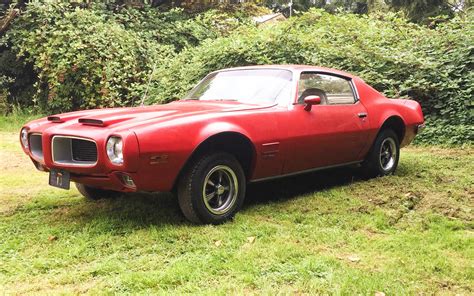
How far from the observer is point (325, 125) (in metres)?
4.99

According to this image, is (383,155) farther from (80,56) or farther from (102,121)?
(80,56)

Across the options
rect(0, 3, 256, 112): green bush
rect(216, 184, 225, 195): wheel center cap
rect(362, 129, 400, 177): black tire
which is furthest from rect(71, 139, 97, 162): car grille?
rect(0, 3, 256, 112): green bush

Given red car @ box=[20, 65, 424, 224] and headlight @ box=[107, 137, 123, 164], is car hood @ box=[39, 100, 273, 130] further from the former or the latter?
headlight @ box=[107, 137, 123, 164]

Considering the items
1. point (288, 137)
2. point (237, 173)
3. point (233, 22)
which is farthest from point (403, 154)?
point (233, 22)

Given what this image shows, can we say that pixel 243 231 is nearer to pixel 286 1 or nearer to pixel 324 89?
pixel 324 89

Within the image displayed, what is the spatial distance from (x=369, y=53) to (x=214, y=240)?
7.33 metres

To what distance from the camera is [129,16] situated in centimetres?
1409

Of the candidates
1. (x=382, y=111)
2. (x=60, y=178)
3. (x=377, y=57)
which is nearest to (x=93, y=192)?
(x=60, y=178)

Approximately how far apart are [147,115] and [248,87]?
1278 millimetres

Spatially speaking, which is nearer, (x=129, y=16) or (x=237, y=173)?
(x=237, y=173)

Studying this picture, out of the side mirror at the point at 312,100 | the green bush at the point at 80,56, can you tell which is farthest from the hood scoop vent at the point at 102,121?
the green bush at the point at 80,56

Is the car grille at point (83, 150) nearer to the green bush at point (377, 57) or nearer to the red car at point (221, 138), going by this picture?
the red car at point (221, 138)

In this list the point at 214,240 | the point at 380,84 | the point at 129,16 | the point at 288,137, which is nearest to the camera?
the point at 214,240

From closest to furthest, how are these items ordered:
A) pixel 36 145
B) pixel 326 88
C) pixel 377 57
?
pixel 36 145 < pixel 326 88 < pixel 377 57
